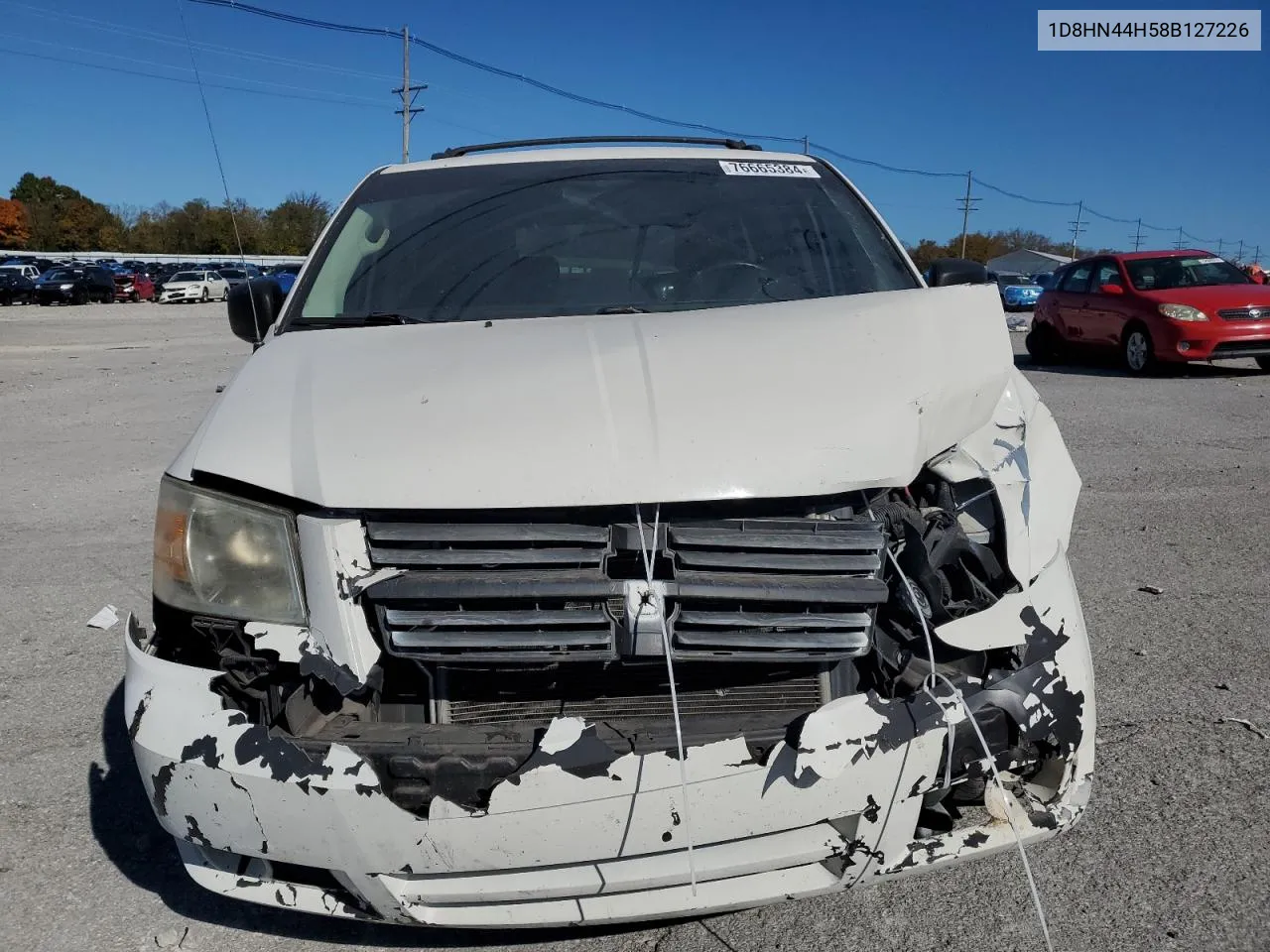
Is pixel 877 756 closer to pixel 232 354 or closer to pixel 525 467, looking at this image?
pixel 525 467

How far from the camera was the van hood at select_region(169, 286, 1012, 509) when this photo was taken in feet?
6.65

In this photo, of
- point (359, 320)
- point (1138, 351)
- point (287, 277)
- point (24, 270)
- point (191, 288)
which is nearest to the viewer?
point (359, 320)

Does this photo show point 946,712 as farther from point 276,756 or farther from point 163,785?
point 163,785

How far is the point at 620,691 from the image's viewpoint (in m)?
2.12

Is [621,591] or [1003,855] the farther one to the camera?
[1003,855]

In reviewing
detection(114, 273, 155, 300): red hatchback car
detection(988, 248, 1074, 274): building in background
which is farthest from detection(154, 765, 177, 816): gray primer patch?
detection(988, 248, 1074, 274): building in background

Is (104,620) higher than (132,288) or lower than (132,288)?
lower

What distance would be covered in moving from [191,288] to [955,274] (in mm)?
43163

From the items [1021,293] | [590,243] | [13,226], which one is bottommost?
[1021,293]

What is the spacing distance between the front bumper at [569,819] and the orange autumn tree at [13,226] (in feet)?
372

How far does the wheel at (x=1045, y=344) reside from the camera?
14841 mm

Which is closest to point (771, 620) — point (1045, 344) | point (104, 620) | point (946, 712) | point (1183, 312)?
point (946, 712)

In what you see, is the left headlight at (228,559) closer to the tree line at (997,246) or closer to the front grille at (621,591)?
the front grille at (621,591)

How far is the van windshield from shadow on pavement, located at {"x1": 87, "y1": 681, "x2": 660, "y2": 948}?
144 cm
